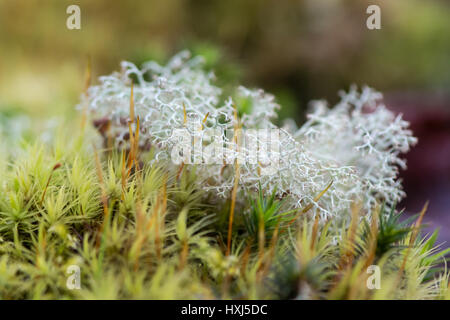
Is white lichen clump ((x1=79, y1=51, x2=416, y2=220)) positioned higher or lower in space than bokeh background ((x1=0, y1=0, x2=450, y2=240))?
lower

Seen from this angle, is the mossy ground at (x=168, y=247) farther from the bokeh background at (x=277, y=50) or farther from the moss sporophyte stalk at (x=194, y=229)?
the bokeh background at (x=277, y=50)

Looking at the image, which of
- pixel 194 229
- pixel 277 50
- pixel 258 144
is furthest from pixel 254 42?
pixel 194 229

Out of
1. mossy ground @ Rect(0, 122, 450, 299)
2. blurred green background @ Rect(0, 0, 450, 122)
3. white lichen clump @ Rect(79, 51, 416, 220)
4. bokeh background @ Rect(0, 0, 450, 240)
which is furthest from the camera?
blurred green background @ Rect(0, 0, 450, 122)

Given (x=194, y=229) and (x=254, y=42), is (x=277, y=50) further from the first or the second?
(x=194, y=229)

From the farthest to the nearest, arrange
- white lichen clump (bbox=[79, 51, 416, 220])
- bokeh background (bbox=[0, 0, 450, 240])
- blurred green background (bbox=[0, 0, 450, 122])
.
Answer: blurred green background (bbox=[0, 0, 450, 122])
bokeh background (bbox=[0, 0, 450, 240])
white lichen clump (bbox=[79, 51, 416, 220])

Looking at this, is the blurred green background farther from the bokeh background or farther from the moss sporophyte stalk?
the moss sporophyte stalk

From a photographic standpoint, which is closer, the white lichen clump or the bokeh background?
the white lichen clump

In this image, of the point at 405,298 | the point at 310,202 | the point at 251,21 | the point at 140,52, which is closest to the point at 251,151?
the point at 310,202

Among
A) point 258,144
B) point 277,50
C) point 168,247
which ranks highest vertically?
point 277,50

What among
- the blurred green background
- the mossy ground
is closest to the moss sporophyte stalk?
the mossy ground
